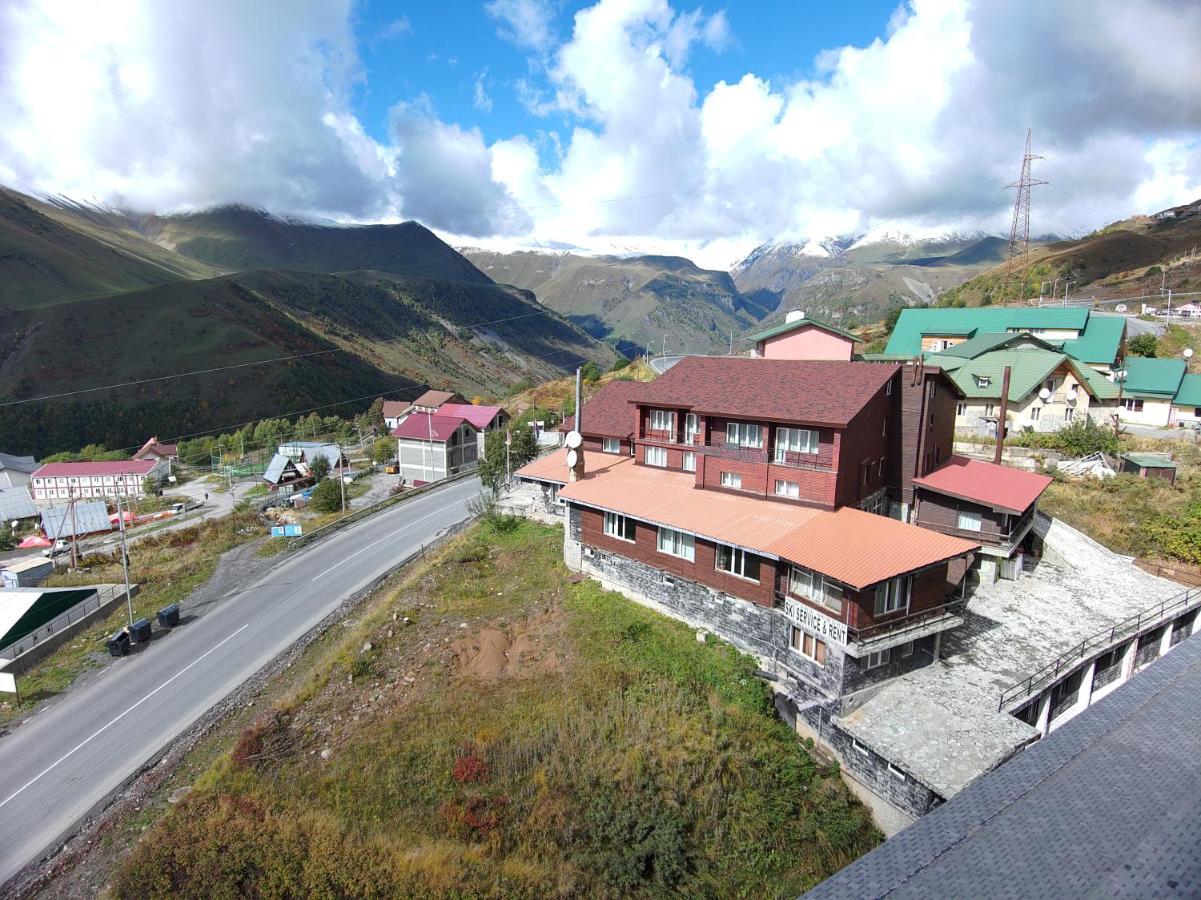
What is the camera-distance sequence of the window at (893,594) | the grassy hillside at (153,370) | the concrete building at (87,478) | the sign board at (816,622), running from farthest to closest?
the grassy hillside at (153,370) < the concrete building at (87,478) < the window at (893,594) < the sign board at (816,622)

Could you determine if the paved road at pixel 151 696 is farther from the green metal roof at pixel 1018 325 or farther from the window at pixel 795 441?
the green metal roof at pixel 1018 325

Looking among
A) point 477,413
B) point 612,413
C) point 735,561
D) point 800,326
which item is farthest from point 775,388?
point 477,413

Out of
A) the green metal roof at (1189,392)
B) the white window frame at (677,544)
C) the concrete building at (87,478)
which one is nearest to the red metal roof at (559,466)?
the white window frame at (677,544)

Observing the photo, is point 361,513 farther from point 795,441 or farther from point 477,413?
point 795,441

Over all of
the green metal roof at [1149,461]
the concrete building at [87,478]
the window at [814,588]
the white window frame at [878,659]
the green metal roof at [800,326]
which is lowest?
the concrete building at [87,478]

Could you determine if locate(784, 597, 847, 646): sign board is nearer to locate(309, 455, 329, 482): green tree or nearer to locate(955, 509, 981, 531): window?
locate(955, 509, 981, 531): window

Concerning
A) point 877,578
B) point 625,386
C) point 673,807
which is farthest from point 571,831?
point 625,386

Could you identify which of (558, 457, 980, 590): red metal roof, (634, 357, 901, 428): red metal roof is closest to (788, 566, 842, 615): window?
(558, 457, 980, 590): red metal roof
